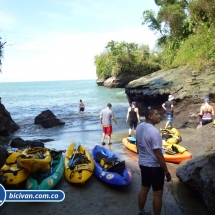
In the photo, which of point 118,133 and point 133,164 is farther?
point 118,133

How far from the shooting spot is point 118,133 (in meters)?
11.7

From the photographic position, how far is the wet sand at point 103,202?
4.54 metres

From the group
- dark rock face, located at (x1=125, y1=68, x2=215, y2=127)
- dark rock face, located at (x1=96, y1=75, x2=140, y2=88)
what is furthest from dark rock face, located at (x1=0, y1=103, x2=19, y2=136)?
dark rock face, located at (x1=96, y1=75, x2=140, y2=88)

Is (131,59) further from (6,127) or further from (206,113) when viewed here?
(206,113)

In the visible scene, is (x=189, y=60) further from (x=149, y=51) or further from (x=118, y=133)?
(x=149, y=51)

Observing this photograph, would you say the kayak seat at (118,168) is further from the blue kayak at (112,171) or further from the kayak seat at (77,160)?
the kayak seat at (77,160)

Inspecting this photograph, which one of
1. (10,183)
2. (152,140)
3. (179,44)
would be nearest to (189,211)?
(152,140)

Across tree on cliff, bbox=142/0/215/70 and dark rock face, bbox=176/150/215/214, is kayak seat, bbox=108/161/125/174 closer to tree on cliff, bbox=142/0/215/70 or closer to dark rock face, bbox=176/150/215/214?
dark rock face, bbox=176/150/215/214

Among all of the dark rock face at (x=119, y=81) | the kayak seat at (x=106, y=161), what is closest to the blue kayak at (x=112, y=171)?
the kayak seat at (x=106, y=161)

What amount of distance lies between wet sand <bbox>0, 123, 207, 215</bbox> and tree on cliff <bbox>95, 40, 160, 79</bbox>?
1712 inches

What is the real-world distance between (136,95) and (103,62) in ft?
125

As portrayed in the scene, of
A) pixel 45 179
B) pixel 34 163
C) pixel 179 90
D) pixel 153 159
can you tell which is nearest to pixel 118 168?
pixel 45 179

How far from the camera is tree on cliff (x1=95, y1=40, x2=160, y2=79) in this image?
47719mm

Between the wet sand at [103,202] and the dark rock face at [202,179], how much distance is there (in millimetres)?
218
